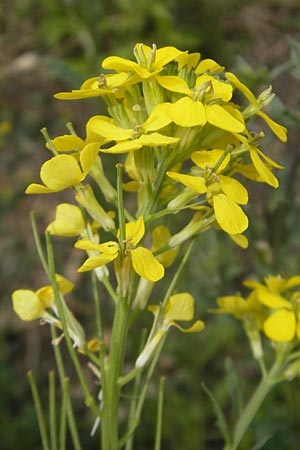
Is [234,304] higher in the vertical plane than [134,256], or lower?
lower

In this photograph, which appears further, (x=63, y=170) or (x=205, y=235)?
(x=205, y=235)

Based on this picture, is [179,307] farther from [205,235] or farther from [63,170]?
[205,235]

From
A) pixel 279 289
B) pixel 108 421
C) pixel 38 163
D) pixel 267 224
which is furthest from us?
pixel 38 163

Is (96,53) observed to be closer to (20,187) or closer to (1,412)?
(20,187)

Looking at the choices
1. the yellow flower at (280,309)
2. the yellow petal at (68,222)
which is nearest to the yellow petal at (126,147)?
the yellow petal at (68,222)

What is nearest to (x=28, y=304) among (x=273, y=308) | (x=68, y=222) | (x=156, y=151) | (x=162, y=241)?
(x=68, y=222)

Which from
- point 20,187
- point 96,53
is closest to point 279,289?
point 96,53
